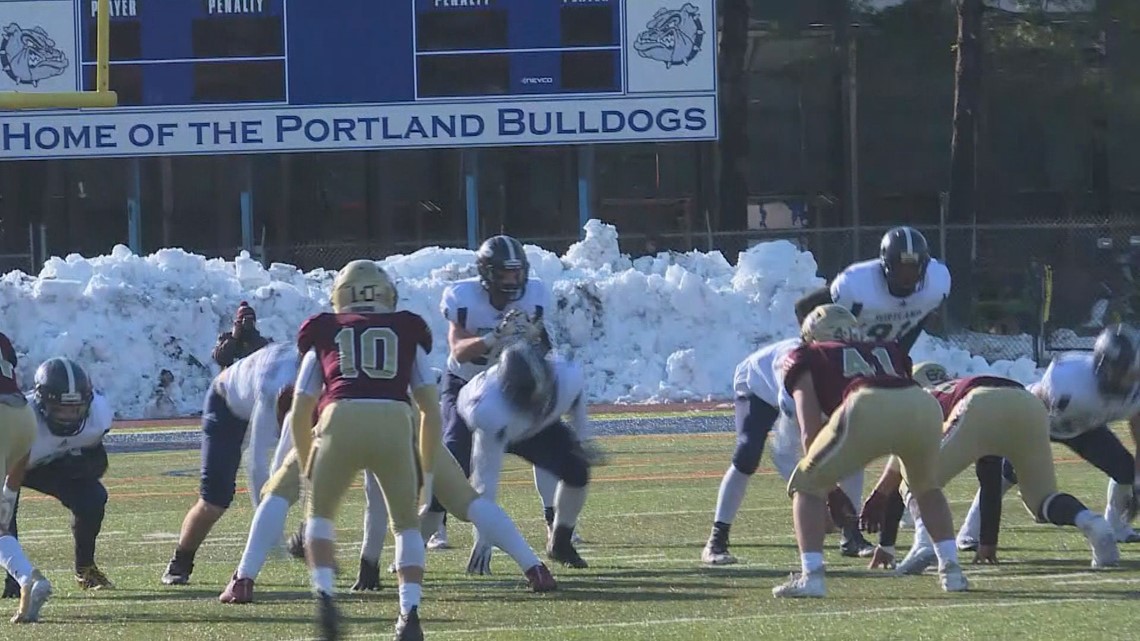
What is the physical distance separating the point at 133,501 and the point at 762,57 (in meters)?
21.9

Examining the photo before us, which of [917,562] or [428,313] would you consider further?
[428,313]

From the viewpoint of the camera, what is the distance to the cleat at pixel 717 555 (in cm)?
921

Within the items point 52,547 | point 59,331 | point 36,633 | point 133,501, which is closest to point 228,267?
point 59,331

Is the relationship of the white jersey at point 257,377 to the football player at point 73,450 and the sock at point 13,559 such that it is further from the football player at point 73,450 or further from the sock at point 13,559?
the sock at point 13,559

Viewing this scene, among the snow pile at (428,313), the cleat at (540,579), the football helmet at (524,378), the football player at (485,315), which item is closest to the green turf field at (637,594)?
the cleat at (540,579)

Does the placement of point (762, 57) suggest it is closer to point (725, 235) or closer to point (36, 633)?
point (725, 235)

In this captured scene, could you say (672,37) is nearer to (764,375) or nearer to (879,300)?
→ (879,300)

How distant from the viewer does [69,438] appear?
864 cm

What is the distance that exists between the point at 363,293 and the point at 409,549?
102 centimetres

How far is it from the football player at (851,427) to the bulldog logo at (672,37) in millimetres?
16092

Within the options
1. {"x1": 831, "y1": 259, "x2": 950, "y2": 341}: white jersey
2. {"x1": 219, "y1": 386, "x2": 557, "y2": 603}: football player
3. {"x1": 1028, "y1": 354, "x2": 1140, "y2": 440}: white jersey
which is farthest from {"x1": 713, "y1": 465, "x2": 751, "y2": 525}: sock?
{"x1": 1028, "y1": 354, "x2": 1140, "y2": 440}: white jersey

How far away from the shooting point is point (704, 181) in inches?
1298

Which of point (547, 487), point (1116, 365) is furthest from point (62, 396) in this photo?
point (1116, 365)

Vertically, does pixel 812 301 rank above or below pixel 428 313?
above
